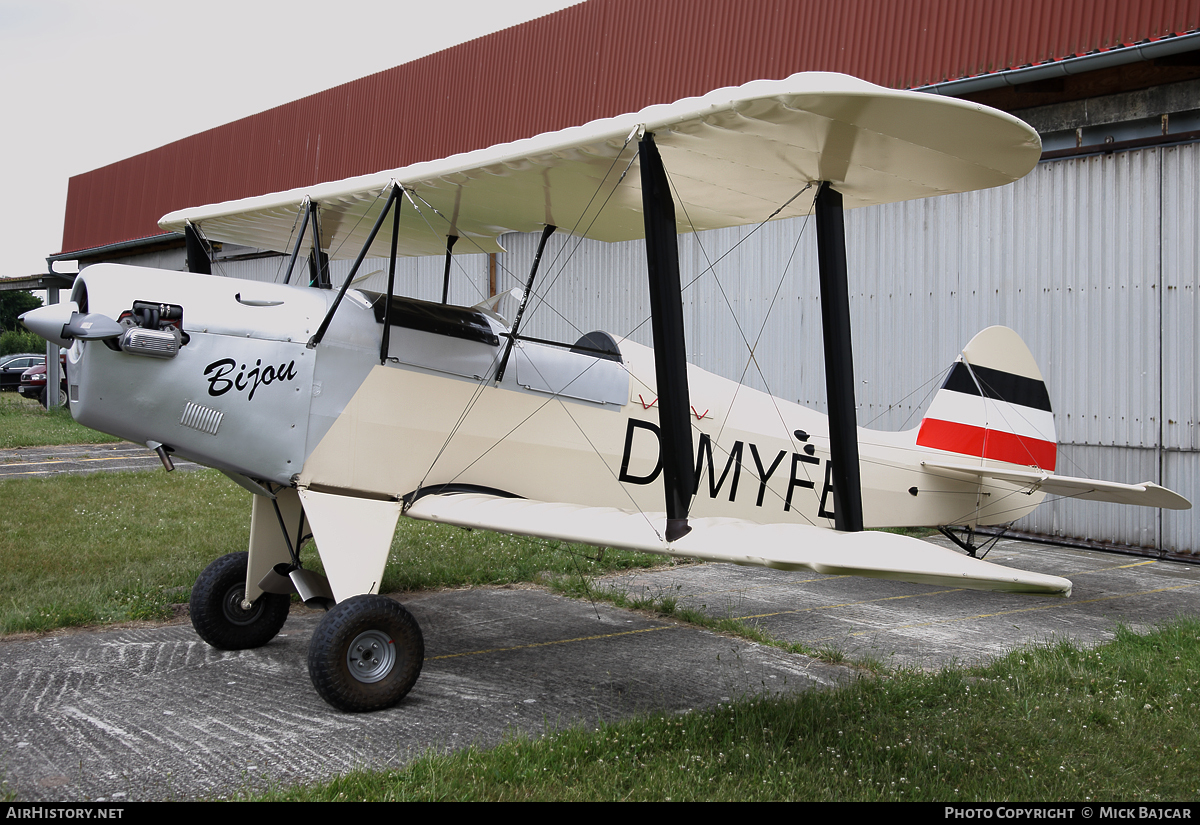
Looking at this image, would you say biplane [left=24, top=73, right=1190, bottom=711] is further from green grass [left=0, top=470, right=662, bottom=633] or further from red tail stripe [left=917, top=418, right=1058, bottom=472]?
green grass [left=0, top=470, right=662, bottom=633]

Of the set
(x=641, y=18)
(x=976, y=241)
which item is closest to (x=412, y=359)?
(x=976, y=241)

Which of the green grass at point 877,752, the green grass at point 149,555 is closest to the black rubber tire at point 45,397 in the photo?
the green grass at point 149,555

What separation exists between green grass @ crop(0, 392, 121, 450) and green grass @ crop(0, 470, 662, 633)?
610 centimetres

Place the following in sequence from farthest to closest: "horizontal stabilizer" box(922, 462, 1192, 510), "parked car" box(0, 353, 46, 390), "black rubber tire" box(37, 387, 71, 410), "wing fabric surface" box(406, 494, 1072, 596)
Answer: "parked car" box(0, 353, 46, 390), "black rubber tire" box(37, 387, 71, 410), "horizontal stabilizer" box(922, 462, 1192, 510), "wing fabric surface" box(406, 494, 1072, 596)

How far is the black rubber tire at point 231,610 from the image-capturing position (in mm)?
5469

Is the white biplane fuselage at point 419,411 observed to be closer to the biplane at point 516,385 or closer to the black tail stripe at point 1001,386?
the biplane at point 516,385

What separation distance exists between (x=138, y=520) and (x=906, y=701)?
8.23 m

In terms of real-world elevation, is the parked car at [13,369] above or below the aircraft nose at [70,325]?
above

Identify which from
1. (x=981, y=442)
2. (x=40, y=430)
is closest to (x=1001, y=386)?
(x=981, y=442)

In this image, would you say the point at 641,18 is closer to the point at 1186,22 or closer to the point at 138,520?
the point at 1186,22

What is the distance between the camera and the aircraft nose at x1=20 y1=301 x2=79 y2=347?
4.43 m

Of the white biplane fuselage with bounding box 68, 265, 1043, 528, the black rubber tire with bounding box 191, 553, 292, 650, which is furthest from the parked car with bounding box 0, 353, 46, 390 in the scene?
the white biplane fuselage with bounding box 68, 265, 1043, 528

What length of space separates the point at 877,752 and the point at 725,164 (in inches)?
112

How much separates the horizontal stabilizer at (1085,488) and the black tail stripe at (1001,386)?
1.86ft
